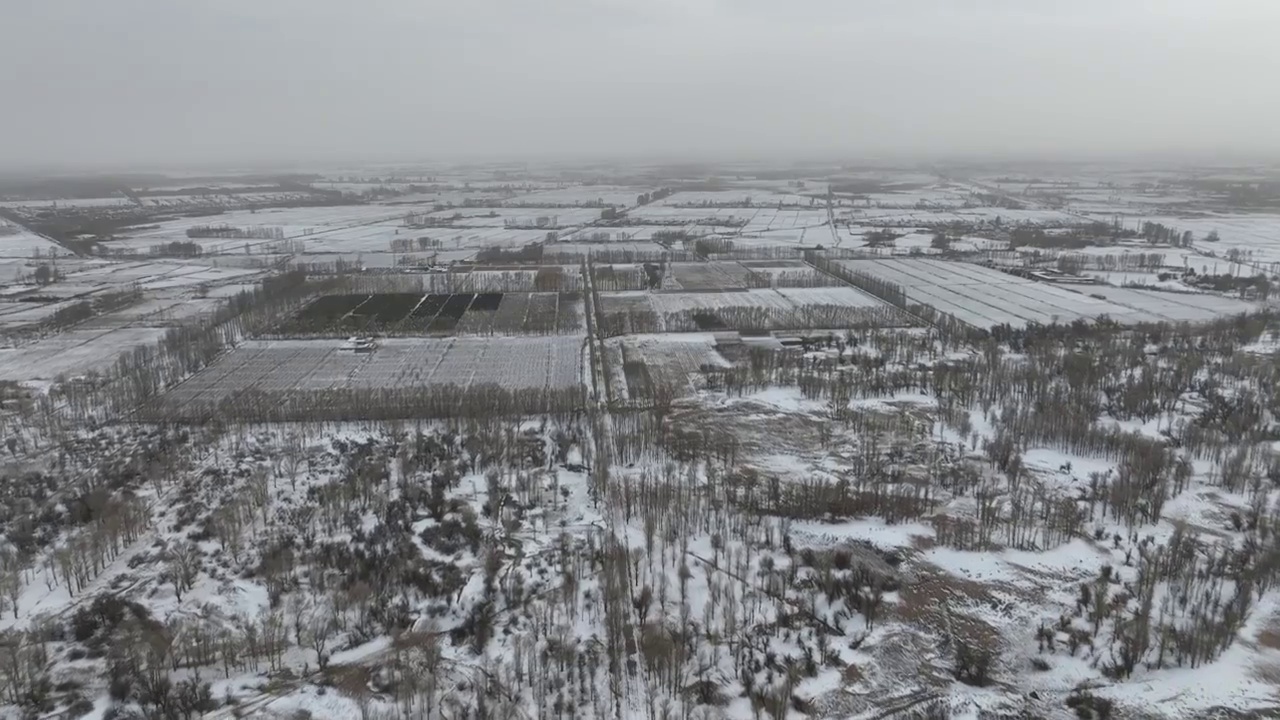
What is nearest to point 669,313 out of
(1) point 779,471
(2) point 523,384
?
(2) point 523,384

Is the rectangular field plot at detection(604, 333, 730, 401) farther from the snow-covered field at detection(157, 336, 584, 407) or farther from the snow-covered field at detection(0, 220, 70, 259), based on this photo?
the snow-covered field at detection(0, 220, 70, 259)

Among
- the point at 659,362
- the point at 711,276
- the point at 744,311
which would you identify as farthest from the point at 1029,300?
the point at 659,362

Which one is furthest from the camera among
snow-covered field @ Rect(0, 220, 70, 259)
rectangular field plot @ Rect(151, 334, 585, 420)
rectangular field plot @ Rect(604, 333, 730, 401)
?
snow-covered field @ Rect(0, 220, 70, 259)

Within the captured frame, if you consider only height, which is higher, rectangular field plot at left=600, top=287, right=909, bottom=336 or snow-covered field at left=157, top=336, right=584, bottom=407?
rectangular field plot at left=600, top=287, right=909, bottom=336

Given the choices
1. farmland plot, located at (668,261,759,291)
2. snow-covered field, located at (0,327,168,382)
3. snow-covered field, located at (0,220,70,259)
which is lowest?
snow-covered field, located at (0,327,168,382)

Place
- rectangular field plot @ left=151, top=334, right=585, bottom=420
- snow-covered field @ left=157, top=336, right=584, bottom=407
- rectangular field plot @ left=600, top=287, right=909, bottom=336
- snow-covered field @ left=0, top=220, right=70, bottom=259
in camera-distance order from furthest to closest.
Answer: snow-covered field @ left=0, top=220, right=70, bottom=259 < rectangular field plot @ left=600, top=287, right=909, bottom=336 < snow-covered field @ left=157, top=336, right=584, bottom=407 < rectangular field plot @ left=151, top=334, right=585, bottom=420

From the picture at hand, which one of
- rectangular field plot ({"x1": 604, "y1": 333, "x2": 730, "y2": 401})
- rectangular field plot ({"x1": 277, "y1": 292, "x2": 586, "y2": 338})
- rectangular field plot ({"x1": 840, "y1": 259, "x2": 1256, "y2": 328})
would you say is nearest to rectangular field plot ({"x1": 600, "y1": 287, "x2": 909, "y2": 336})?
rectangular field plot ({"x1": 604, "y1": 333, "x2": 730, "y2": 401})
